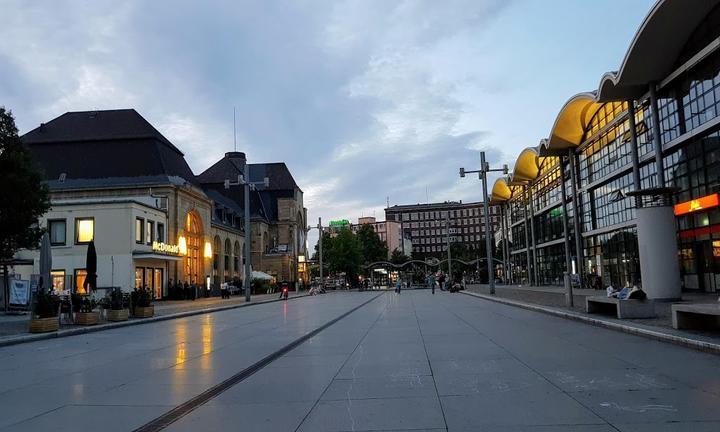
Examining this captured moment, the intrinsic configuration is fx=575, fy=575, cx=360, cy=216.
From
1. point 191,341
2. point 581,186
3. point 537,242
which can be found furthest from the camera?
point 537,242

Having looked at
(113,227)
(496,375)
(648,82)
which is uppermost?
(648,82)

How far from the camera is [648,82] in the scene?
103ft

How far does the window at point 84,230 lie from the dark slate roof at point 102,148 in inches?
381

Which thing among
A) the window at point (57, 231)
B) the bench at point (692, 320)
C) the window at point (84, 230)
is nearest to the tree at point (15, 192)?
the window at point (84, 230)

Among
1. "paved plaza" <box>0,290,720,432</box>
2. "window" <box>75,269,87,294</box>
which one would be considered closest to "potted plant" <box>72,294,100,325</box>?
"paved plaza" <box>0,290,720,432</box>

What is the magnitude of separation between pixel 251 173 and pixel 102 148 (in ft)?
154

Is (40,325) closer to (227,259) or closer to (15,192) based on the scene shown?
(15,192)

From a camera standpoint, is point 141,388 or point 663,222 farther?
point 663,222

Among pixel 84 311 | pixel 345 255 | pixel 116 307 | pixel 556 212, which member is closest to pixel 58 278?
pixel 116 307

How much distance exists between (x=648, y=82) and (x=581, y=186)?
694 inches

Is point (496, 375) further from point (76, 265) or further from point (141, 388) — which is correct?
point (76, 265)

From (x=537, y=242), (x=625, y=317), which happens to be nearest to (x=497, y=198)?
(x=537, y=242)

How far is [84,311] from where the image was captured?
67.5 feet

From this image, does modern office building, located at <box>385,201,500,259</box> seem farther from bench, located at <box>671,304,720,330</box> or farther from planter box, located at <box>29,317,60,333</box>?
bench, located at <box>671,304,720,330</box>
